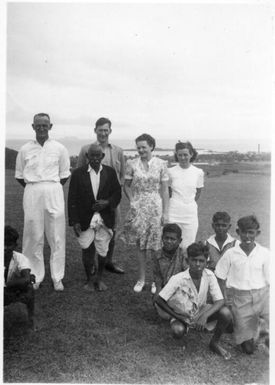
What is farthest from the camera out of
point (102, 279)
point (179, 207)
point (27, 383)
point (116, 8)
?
point (102, 279)

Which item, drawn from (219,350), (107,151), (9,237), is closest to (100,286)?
(9,237)

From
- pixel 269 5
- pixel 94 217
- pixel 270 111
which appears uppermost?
pixel 269 5

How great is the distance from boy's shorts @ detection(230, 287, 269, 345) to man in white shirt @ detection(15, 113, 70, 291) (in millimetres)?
1881

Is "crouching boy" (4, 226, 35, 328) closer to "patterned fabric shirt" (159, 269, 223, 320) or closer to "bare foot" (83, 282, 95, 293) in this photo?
"bare foot" (83, 282, 95, 293)

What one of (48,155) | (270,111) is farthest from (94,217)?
(270,111)

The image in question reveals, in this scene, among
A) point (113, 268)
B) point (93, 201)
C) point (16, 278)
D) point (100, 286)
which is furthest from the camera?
point (113, 268)

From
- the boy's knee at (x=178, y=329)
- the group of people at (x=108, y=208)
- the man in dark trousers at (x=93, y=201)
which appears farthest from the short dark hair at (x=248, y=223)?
the man in dark trousers at (x=93, y=201)

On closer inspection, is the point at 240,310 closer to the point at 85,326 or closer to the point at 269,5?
the point at 85,326

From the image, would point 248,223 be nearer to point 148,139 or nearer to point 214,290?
point 214,290

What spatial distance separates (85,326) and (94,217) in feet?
3.71

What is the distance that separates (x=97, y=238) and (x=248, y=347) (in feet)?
6.06

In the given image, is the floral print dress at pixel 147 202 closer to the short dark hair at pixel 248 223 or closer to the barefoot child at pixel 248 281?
the barefoot child at pixel 248 281

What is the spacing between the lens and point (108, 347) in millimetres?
3154

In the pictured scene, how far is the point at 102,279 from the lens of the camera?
462 centimetres
